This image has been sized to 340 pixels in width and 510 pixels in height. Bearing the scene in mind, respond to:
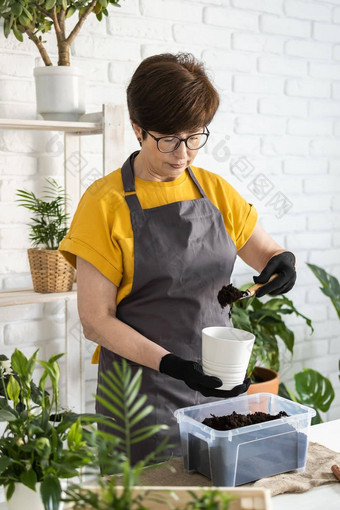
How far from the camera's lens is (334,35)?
3145 millimetres

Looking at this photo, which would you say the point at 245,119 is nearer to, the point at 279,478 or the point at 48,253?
the point at 48,253

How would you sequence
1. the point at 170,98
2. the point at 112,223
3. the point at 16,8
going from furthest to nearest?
the point at 16,8
the point at 112,223
the point at 170,98

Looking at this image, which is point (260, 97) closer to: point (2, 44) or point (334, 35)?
point (334, 35)

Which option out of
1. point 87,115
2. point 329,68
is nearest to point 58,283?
point 87,115

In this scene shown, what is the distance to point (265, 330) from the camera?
9.51 ft

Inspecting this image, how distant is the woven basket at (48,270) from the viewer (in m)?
2.25

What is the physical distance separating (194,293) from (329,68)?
183 centimetres

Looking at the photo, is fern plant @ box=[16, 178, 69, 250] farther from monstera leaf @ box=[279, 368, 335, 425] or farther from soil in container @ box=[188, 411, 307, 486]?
monstera leaf @ box=[279, 368, 335, 425]

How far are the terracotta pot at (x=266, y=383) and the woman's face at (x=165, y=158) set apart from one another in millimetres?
1127

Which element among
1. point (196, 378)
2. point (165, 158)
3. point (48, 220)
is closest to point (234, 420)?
point (196, 378)

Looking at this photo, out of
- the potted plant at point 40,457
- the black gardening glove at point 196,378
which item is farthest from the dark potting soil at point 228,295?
the potted plant at point 40,457

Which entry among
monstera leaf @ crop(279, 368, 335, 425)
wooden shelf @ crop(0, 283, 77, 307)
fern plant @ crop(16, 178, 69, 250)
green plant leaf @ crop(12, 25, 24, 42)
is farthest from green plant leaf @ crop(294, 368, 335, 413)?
green plant leaf @ crop(12, 25, 24, 42)

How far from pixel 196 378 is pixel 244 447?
22cm

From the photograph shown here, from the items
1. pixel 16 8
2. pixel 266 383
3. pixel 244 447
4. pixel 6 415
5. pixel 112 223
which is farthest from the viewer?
pixel 266 383
